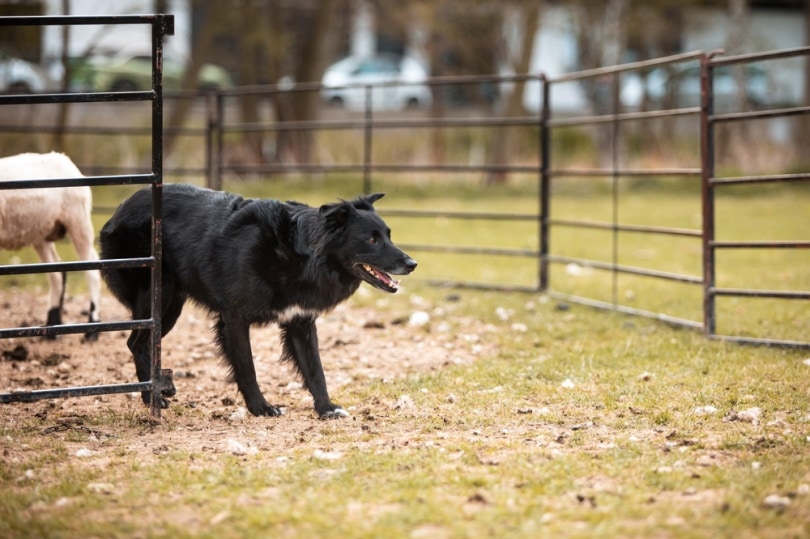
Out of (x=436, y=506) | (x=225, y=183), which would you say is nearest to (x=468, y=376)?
(x=436, y=506)

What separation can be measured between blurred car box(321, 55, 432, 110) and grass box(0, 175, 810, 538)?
961 inches

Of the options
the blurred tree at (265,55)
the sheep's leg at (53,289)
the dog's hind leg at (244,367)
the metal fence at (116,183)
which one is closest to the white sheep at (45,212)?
the sheep's leg at (53,289)

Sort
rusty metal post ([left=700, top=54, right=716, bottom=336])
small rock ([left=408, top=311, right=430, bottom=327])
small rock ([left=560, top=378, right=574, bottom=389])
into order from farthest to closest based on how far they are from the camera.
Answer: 1. small rock ([left=408, top=311, right=430, bottom=327])
2. rusty metal post ([left=700, top=54, right=716, bottom=336])
3. small rock ([left=560, top=378, right=574, bottom=389])

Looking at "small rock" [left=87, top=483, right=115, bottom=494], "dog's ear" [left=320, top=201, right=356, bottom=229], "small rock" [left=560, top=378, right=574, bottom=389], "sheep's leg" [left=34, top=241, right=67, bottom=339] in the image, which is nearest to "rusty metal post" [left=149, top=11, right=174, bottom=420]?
"dog's ear" [left=320, top=201, right=356, bottom=229]

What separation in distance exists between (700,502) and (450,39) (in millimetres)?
22116

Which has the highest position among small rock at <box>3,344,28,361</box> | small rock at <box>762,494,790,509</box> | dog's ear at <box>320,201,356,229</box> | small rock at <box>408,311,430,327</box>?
dog's ear at <box>320,201,356,229</box>

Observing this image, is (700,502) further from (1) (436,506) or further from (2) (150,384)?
(2) (150,384)

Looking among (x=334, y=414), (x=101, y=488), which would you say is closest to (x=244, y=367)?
(x=334, y=414)

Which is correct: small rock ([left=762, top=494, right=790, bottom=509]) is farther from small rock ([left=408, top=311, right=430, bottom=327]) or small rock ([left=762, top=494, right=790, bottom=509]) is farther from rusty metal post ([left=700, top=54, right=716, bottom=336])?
small rock ([left=408, top=311, right=430, bottom=327])

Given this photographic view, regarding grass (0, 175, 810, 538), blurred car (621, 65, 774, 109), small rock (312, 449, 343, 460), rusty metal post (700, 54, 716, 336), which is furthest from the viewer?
blurred car (621, 65, 774, 109)

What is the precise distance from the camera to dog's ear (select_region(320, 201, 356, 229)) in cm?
546

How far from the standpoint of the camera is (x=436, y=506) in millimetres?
3707

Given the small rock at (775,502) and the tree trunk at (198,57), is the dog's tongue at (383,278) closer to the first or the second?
the small rock at (775,502)

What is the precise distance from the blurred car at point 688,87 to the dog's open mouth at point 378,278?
69.7ft
